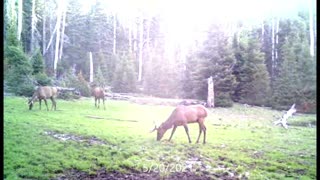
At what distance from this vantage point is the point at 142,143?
357 cm

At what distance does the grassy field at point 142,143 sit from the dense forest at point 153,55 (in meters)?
0.16

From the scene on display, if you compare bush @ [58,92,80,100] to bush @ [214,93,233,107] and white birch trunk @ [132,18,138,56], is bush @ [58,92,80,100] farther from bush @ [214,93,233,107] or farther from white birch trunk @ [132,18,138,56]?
bush @ [214,93,233,107]

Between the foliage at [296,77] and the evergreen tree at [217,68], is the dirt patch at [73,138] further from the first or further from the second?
the foliage at [296,77]

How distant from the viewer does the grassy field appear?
3.43 metres

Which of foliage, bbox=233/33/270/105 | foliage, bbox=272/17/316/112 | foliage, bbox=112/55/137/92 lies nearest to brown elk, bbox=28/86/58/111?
foliage, bbox=112/55/137/92

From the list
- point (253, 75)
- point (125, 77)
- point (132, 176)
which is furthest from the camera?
point (253, 75)

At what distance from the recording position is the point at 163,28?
3.74 m

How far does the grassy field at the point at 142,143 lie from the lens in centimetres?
343

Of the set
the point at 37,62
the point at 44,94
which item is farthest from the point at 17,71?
the point at 44,94

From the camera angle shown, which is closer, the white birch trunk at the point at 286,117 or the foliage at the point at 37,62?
the foliage at the point at 37,62

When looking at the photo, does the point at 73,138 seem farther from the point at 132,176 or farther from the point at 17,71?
the point at 17,71

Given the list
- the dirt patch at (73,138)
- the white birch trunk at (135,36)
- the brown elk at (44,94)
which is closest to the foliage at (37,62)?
the brown elk at (44,94)

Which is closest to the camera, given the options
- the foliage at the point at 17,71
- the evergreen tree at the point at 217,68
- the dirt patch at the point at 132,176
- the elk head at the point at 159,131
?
the dirt patch at the point at 132,176

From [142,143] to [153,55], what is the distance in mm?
754
